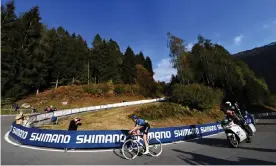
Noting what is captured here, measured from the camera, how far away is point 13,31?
147 ft

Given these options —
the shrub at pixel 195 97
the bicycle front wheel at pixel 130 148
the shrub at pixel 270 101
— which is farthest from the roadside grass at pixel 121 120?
the shrub at pixel 270 101

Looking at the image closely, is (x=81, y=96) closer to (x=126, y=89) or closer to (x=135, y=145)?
(x=126, y=89)

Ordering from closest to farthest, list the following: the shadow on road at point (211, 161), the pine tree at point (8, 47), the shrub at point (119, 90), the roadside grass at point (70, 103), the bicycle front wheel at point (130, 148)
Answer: the shadow on road at point (211, 161) → the bicycle front wheel at point (130, 148) → the pine tree at point (8, 47) → the roadside grass at point (70, 103) → the shrub at point (119, 90)

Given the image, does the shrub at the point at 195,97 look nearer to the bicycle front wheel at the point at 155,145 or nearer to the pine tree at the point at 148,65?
the bicycle front wheel at the point at 155,145

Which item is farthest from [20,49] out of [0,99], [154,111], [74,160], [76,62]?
[74,160]

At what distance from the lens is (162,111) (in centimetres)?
3180

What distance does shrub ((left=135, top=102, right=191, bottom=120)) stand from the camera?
2973 centimetres

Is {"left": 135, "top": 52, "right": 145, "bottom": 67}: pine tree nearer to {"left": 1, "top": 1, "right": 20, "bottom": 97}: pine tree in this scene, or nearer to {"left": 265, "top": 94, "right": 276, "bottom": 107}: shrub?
{"left": 265, "top": 94, "right": 276, "bottom": 107}: shrub

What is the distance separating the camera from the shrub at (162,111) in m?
29.7

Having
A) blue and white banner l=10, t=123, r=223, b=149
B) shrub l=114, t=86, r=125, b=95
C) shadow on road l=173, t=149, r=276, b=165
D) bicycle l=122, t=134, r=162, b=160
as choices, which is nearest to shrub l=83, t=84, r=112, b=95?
shrub l=114, t=86, r=125, b=95

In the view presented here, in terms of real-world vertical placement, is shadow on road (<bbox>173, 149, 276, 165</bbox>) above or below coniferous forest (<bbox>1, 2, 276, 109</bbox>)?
below

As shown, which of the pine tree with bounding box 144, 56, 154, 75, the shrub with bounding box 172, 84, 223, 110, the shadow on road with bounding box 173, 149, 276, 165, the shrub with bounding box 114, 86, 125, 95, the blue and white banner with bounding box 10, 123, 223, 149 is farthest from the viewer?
the pine tree with bounding box 144, 56, 154, 75

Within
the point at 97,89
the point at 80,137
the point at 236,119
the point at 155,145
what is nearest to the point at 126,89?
the point at 97,89

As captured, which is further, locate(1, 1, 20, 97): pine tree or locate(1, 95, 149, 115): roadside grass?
locate(1, 95, 149, 115): roadside grass
